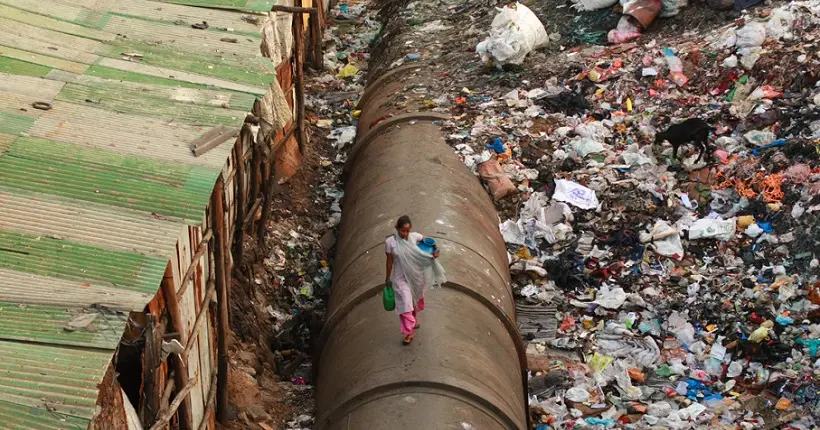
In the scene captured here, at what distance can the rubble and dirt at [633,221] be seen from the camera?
8.23 meters

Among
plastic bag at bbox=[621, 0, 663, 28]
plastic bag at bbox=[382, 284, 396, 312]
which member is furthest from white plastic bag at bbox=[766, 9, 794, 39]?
plastic bag at bbox=[382, 284, 396, 312]

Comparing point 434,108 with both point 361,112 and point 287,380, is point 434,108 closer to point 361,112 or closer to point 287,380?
point 361,112

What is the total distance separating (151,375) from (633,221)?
585cm

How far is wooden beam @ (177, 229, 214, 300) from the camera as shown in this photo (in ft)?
20.1

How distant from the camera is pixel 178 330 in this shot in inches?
231

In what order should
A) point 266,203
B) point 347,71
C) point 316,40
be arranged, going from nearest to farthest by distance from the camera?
point 266,203, point 316,40, point 347,71

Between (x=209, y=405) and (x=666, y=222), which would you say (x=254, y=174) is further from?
(x=666, y=222)

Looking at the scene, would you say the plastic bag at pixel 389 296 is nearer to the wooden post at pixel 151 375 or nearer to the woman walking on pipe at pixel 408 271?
the woman walking on pipe at pixel 408 271

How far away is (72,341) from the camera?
159 inches

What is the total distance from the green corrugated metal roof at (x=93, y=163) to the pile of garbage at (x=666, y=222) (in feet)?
11.7

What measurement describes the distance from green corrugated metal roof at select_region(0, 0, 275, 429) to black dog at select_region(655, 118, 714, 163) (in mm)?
4470

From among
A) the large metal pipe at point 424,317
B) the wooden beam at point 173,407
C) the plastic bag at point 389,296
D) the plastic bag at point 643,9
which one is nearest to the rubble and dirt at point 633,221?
the plastic bag at point 643,9

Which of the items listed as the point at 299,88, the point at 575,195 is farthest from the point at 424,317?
the point at 299,88

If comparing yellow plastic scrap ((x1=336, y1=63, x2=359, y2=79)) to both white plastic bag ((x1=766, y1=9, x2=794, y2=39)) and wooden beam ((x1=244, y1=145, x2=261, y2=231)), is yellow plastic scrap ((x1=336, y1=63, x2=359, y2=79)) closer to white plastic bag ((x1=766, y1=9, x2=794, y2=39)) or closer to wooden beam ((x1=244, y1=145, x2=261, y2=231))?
wooden beam ((x1=244, y1=145, x2=261, y2=231))
